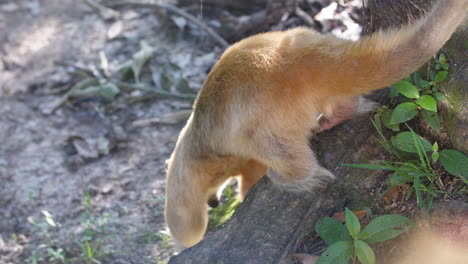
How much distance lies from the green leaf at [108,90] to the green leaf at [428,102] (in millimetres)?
4775

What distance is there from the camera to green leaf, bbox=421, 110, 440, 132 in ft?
9.96

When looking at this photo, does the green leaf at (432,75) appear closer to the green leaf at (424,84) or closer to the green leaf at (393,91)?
the green leaf at (424,84)

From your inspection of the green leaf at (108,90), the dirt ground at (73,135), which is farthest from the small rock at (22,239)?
the green leaf at (108,90)

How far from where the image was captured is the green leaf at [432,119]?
3.03 m

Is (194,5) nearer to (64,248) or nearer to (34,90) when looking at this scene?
(34,90)

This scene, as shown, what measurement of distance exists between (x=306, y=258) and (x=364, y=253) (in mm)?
457

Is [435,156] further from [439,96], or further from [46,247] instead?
[46,247]

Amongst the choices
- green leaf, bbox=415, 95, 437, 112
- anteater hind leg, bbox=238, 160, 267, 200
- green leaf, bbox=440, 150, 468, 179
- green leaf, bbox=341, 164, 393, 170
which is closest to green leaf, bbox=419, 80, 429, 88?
Answer: green leaf, bbox=415, 95, 437, 112

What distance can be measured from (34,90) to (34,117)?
0.66 m

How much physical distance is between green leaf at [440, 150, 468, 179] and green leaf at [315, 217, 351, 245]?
0.69 m

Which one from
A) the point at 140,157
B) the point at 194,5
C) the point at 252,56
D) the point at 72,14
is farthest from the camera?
the point at 72,14

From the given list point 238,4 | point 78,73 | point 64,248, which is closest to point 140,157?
point 64,248

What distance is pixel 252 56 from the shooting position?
11.0 feet

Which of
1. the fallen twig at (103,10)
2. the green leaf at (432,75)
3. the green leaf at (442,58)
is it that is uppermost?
the green leaf at (442,58)
